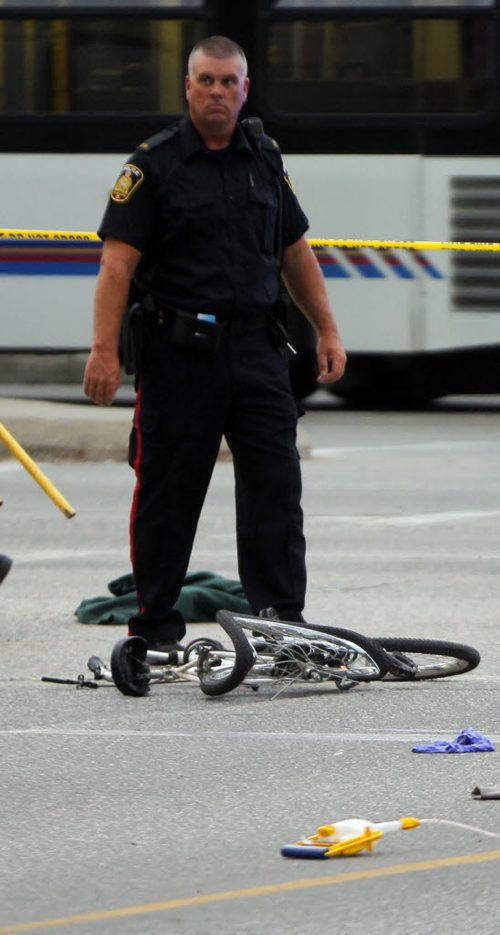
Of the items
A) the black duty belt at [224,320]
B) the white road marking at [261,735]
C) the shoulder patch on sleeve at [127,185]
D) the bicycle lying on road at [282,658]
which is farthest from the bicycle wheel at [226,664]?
the shoulder patch on sleeve at [127,185]

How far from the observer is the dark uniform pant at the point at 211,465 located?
6.39 metres

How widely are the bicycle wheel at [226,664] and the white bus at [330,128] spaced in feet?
34.8

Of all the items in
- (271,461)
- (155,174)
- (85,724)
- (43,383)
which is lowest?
(43,383)

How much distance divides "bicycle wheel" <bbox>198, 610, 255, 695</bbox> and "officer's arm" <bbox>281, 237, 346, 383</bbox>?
0.88m

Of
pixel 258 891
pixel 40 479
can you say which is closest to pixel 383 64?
pixel 40 479

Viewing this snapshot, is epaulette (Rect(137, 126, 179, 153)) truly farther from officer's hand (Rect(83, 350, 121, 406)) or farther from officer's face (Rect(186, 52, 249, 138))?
officer's hand (Rect(83, 350, 121, 406))

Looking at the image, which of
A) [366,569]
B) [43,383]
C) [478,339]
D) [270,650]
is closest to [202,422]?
[270,650]

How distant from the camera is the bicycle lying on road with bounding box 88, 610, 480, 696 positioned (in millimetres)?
6230

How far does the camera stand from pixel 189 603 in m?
7.70

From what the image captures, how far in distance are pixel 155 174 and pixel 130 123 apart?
10.9 meters

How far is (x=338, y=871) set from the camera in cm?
439

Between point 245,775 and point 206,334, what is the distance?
1520mm

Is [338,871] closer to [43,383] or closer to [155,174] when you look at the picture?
[155,174]

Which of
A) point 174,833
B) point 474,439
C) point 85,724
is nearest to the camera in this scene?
point 174,833
